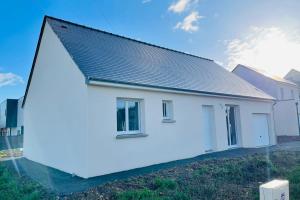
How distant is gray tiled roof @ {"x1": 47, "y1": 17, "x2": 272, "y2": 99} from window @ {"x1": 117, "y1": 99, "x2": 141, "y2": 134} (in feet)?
3.20

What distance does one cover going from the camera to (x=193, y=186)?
683 centimetres

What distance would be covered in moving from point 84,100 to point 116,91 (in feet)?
4.50

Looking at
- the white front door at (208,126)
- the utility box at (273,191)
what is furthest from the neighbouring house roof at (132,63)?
the utility box at (273,191)

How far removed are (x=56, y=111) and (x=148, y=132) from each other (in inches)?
169

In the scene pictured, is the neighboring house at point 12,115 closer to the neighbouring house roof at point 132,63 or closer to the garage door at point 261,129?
the neighbouring house roof at point 132,63

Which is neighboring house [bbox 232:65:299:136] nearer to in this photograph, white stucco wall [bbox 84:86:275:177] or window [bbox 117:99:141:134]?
white stucco wall [bbox 84:86:275:177]

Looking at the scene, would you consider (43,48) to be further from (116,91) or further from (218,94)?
(218,94)

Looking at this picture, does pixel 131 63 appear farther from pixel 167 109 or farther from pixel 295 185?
pixel 295 185

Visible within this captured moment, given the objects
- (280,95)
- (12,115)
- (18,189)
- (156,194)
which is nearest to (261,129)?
(280,95)

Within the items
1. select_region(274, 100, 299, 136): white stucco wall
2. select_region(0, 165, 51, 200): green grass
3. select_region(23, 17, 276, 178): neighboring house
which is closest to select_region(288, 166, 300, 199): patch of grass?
select_region(23, 17, 276, 178): neighboring house

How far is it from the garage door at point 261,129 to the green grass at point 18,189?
47.4 ft

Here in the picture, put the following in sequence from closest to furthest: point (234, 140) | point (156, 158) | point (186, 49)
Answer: point (156, 158)
point (234, 140)
point (186, 49)

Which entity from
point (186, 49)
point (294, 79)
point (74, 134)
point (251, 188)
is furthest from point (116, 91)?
point (294, 79)

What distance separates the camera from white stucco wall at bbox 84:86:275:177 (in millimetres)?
8945
